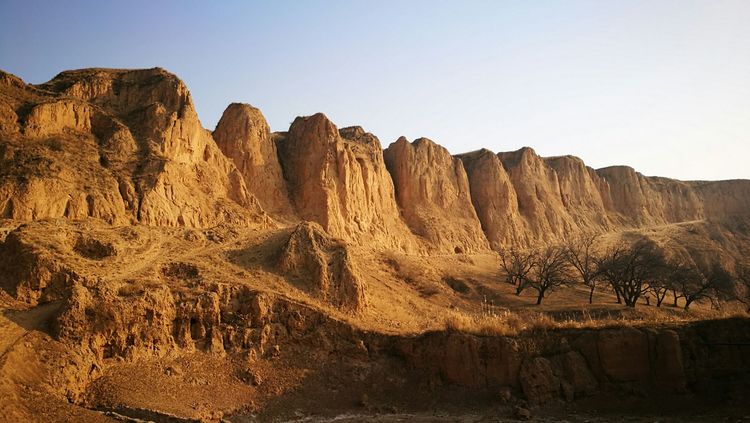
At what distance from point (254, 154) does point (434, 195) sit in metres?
17.4

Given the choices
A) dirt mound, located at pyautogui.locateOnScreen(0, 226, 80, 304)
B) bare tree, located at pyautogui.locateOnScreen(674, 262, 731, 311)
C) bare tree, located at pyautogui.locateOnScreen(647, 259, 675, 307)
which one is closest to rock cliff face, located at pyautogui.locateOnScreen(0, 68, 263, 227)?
dirt mound, located at pyautogui.locateOnScreen(0, 226, 80, 304)

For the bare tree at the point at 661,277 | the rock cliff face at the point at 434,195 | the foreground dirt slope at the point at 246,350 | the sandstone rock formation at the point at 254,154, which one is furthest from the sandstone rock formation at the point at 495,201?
the foreground dirt slope at the point at 246,350

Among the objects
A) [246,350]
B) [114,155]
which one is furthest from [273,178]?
[246,350]

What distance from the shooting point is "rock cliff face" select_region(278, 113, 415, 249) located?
38344 mm

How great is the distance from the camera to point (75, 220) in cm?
2095

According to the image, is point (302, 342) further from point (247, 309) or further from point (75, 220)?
point (75, 220)

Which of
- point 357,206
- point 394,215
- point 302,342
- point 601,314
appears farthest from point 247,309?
point 394,215

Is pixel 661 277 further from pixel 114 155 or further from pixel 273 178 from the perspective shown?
pixel 114 155

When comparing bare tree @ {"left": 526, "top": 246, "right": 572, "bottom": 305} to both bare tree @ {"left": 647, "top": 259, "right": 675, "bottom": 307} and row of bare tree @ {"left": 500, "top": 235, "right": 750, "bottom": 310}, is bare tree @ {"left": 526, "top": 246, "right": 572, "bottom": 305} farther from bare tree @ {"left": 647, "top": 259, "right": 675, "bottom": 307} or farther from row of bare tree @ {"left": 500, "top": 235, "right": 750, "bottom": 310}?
bare tree @ {"left": 647, "top": 259, "right": 675, "bottom": 307}

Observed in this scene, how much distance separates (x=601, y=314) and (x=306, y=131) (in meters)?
23.2

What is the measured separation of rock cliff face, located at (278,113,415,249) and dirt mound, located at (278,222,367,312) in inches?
522

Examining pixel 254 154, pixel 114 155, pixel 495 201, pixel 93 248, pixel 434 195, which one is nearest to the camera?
pixel 93 248

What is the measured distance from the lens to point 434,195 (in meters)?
49.5

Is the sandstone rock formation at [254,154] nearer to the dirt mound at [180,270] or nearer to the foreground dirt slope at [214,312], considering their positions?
the foreground dirt slope at [214,312]
